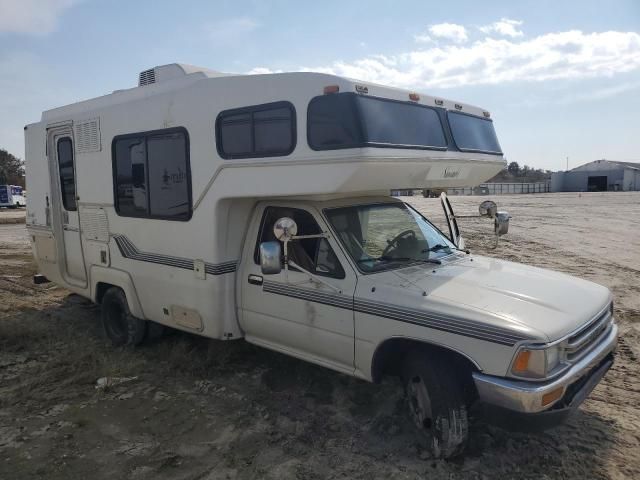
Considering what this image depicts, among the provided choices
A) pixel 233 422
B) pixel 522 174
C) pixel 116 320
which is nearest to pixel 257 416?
pixel 233 422

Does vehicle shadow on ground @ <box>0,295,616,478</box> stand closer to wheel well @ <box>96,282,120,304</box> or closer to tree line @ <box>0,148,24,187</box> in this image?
wheel well @ <box>96,282,120,304</box>

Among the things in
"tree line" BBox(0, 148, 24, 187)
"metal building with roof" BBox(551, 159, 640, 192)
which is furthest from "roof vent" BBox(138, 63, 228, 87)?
"metal building with roof" BBox(551, 159, 640, 192)

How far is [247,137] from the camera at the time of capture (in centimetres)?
444

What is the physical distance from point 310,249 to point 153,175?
2165mm

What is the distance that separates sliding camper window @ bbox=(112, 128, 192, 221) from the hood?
7.47ft

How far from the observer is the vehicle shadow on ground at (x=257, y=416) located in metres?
3.63

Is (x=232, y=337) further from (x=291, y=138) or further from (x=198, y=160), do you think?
(x=291, y=138)

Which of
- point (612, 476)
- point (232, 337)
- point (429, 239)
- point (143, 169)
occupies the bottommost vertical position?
point (612, 476)

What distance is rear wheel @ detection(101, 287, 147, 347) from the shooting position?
6.00 metres

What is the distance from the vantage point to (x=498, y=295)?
371 cm

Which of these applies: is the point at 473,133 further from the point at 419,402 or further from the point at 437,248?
the point at 419,402

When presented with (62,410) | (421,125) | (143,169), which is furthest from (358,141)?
(62,410)

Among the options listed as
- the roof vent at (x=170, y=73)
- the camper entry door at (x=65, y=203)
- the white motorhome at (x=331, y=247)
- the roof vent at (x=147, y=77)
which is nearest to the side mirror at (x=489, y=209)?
the white motorhome at (x=331, y=247)

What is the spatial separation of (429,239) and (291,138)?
67.5 inches
